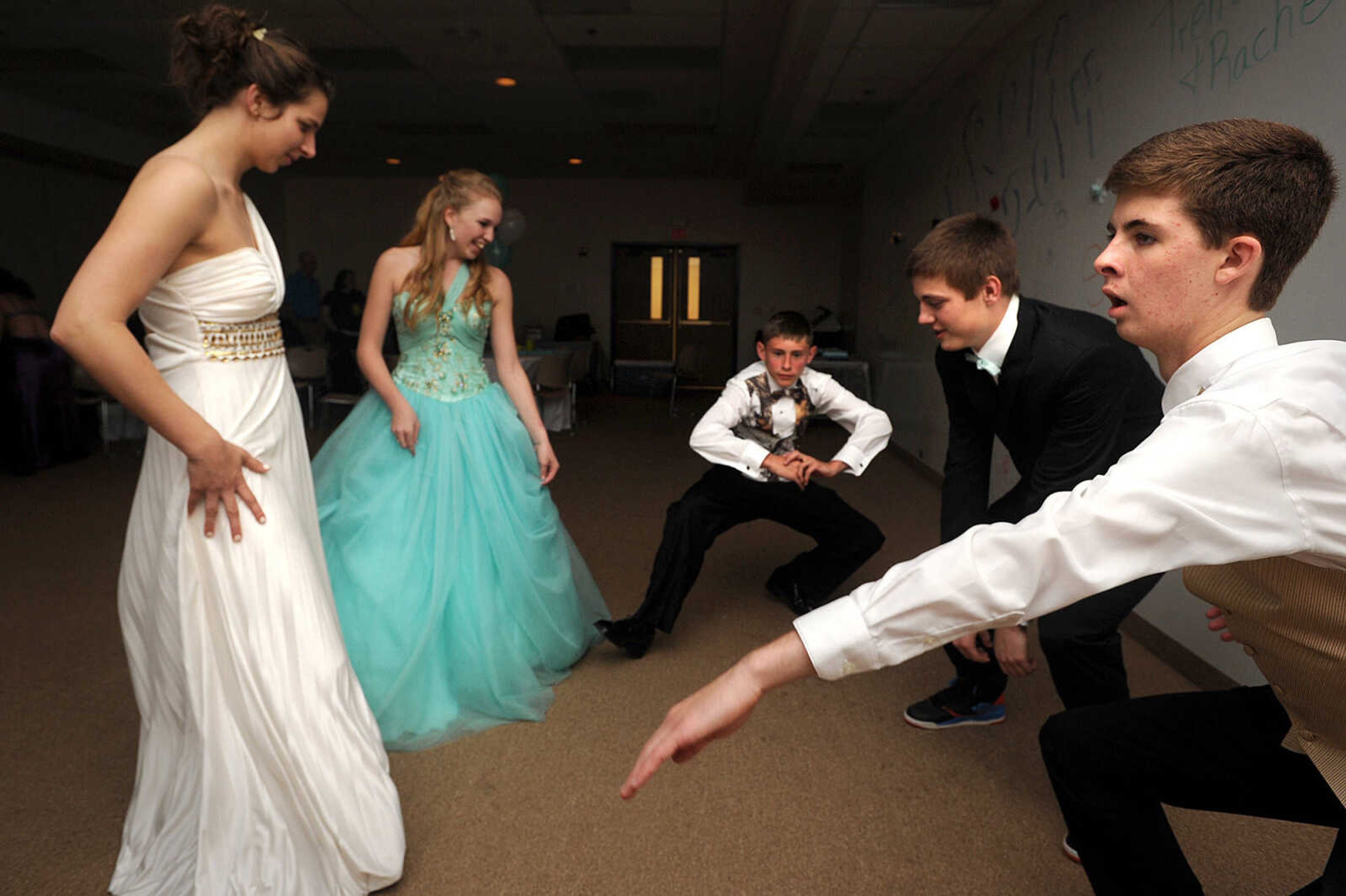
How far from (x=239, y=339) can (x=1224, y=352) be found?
157 centimetres

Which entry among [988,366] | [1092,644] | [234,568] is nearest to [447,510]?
[234,568]

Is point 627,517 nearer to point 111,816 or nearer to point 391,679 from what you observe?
point 391,679

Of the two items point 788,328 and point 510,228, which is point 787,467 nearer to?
point 788,328

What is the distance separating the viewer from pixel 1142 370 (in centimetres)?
201

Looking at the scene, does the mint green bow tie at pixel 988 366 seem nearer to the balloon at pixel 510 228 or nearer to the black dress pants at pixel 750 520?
the black dress pants at pixel 750 520

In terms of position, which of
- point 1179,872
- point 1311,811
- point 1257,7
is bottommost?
point 1179,872

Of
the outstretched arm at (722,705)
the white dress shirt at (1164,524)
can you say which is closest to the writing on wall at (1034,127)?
the white dress shirt at (1164,524)

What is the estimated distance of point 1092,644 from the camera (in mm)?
1851

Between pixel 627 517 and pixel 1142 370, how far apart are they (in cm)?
325

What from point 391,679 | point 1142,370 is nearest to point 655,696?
point 391,679

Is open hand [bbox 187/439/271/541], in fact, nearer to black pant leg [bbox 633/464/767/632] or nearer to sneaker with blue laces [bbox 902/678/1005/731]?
black pant leg [bbox 633/464/767/632]

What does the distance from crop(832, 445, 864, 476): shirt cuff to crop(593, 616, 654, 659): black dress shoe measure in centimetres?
85

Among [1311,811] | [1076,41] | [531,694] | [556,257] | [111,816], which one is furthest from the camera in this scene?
[556,257]

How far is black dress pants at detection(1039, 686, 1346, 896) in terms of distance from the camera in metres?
1.20
